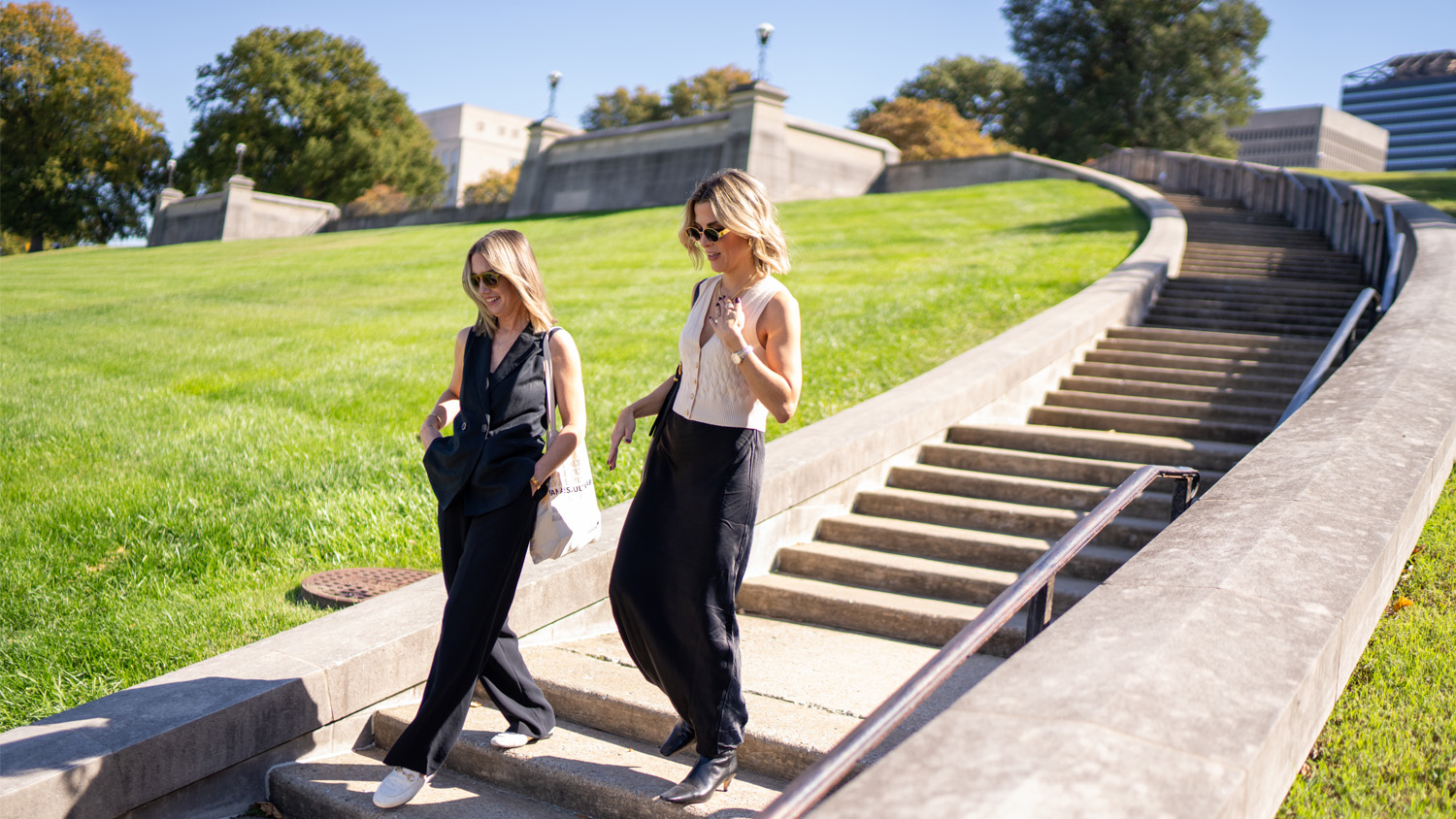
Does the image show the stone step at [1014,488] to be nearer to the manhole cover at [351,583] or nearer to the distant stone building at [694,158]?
the manhole cover at [351,583]

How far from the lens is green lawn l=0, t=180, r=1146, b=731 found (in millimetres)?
4711

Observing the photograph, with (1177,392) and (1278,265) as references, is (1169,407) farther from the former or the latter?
(1278,265)

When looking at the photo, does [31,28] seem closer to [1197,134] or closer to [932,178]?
[932,178]

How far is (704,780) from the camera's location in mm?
3250

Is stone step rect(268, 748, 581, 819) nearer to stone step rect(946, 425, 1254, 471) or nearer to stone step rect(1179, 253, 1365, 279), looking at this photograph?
stone step rect(946, 425, 1254, 471)

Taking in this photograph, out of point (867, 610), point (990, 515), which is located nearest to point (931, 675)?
point (867, 610)

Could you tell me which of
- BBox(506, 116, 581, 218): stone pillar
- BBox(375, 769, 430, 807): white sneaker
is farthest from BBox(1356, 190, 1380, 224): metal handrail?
BBox(506, 116, 581, 218): stone pillar

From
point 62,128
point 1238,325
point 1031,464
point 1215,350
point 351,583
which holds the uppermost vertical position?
point 62,128

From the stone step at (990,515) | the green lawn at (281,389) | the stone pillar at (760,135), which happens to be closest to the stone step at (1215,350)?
the green lawn at (281,389)

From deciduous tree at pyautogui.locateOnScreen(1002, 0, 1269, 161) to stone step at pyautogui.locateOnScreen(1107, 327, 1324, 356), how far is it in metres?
35.9

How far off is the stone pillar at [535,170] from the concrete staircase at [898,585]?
92.8 feet

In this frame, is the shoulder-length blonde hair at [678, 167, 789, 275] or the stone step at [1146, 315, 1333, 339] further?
the stone step at [1146, 315, 1333, 339]

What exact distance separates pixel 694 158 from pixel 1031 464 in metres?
26.0

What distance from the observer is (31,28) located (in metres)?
47.5
